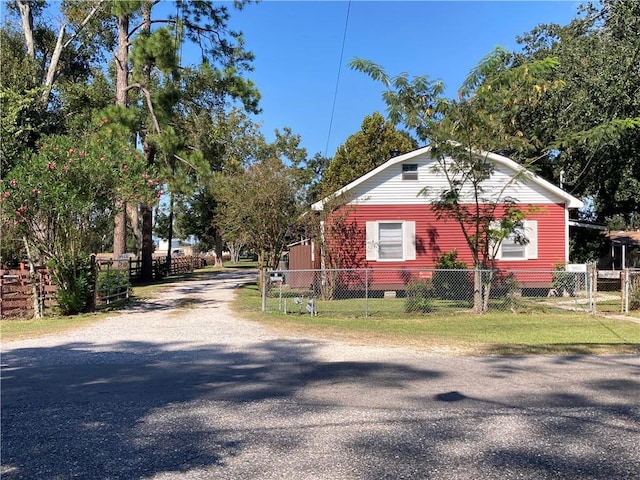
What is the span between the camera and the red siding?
19438 mm

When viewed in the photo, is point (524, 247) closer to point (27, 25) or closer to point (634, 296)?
point (634, 296)

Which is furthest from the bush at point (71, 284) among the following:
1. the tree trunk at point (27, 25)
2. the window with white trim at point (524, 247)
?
the window with white trim at point (524, 247)

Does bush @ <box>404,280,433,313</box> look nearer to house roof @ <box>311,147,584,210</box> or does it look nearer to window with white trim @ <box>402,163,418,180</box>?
house roof @ <box>311,147,584,210</box>

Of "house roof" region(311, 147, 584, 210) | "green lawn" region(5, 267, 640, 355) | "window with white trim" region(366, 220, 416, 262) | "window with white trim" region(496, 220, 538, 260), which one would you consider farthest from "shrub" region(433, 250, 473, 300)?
"house roof" region(311, 147, 584, 210)

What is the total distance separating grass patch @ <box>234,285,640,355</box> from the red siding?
133 inches

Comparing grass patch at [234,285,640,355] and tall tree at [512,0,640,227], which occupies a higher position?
tall tree at [512,0,640,227]

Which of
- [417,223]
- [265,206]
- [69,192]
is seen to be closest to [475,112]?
[417,223]

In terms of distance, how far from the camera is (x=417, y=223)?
64.3ft

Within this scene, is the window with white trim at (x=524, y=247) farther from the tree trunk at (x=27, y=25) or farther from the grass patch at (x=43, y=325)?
the tree trunk at (x=27, y=25)

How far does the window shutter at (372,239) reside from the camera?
1944 centimetres

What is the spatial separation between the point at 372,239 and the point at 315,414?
555 inches

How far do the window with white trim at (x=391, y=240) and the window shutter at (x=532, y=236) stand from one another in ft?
13.4

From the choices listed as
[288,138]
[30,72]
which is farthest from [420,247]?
[288,138]

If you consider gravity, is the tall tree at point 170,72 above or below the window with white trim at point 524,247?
above
